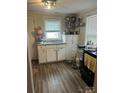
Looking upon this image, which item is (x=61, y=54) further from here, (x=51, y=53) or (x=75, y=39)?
(x=75, y=39)

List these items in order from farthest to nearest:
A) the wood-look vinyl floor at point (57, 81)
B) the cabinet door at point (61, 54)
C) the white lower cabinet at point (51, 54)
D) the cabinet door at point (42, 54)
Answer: the cabinet door at point (61, 54) < the white lower cabinet at point (51, 54) < the cabinet door at point (42, 54) < the wood-look vinyl floor at point (57, 81)

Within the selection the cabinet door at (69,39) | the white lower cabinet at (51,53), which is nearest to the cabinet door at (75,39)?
the cabinet door at (69,39)

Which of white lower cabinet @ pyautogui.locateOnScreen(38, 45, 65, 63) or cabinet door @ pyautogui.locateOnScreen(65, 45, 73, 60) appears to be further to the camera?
cabinet door @ pyautogui.locateOnScreen(65, 45, 73, 60)

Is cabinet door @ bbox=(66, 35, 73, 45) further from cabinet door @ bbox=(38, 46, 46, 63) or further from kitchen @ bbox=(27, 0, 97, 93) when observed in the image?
cabinet door @ bbox=(38, 46, 46, 63)

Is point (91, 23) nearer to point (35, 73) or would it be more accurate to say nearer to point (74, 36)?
point (74, 36)

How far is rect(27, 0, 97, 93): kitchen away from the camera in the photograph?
4.11 meters

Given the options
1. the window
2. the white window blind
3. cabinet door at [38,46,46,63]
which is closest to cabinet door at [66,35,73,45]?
the window

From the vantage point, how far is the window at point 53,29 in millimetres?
6340

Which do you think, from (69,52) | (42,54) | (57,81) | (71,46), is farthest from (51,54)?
(57,81)

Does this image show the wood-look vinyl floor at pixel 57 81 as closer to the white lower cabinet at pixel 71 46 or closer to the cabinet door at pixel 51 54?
the cabinet door at pixel 51 54

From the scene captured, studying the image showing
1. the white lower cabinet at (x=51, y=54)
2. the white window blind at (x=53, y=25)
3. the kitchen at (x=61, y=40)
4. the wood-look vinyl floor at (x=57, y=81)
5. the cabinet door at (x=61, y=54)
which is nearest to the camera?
the wood-look vinyl floor at (x=57, y=81)

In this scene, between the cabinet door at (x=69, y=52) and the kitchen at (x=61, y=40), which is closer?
the kitchen at (x=61, y=40)
